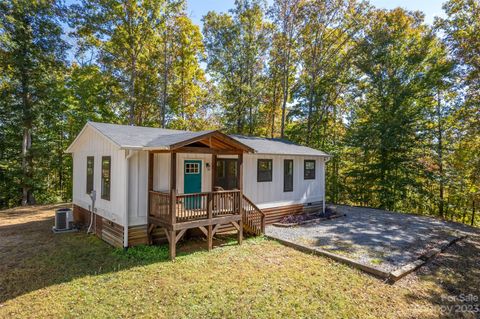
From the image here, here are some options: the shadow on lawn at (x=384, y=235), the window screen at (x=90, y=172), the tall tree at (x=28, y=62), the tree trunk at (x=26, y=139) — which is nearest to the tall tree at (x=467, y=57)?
the shadow on lawn at (x=384, y=235)

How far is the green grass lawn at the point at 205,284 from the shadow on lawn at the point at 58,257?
0.02 m

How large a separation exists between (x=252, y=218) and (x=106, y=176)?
197 inches

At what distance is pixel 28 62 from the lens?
14234mm

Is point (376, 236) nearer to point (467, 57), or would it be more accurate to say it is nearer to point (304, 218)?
point (304, 218)

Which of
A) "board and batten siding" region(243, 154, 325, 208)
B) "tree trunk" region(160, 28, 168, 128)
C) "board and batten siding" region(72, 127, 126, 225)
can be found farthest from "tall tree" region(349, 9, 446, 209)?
"board and batten siding" region(72, 127, 126, 225)

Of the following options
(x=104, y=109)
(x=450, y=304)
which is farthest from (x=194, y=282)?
(x=104, y=109)

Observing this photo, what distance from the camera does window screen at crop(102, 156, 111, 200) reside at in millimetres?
7617

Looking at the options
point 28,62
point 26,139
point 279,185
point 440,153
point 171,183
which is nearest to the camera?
point 171,183

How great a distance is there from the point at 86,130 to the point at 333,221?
34.7 feet

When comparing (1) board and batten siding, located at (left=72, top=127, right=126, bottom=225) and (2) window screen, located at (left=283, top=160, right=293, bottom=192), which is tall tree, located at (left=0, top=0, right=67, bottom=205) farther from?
(2) window screen, located at (left=283, top=160, right=293, bottom=192)

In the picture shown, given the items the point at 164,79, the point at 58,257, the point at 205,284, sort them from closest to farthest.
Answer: the point at 205,284 → the point at 58,257 → the point at 164,79

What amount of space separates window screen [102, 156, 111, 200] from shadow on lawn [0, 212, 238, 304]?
149 centimetres

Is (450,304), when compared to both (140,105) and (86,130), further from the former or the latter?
(140,105)

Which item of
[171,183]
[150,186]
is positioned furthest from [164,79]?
[171,183]
